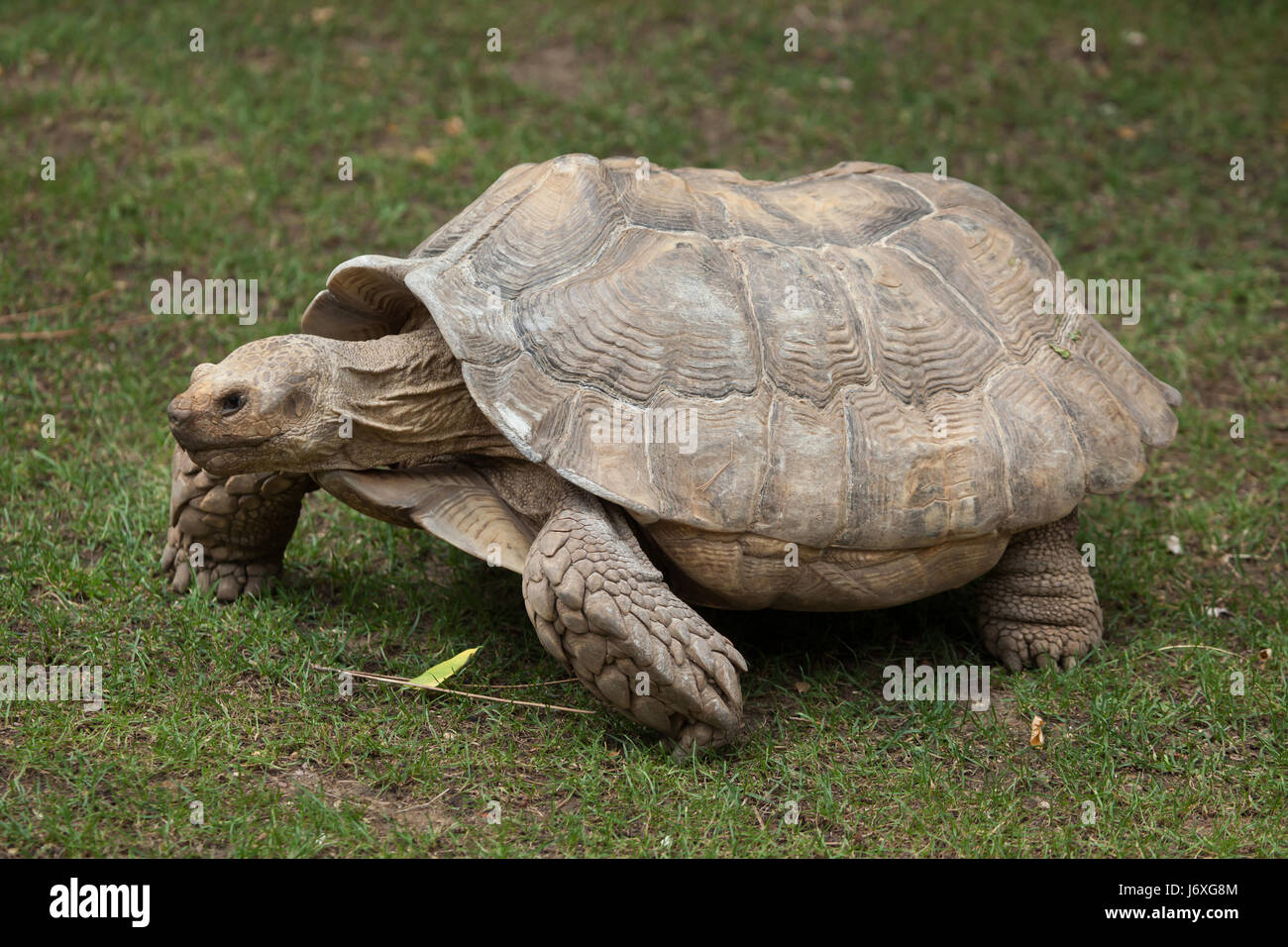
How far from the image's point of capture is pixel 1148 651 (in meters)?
4.89

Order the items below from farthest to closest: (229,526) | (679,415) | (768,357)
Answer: (229,526) < (768,357) < (679,415)

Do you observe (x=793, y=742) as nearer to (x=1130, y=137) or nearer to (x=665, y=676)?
(x=665, y=676)

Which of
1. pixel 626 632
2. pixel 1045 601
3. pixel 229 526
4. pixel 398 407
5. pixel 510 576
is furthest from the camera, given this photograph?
pixel 510 576

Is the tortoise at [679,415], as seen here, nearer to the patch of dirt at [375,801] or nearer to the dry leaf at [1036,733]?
the dry leaf at [1036,733]

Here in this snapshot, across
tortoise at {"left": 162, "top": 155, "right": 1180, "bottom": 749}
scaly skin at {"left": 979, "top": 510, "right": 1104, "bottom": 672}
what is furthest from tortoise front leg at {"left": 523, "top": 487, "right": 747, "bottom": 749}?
scaly skin at {"left": 979, "top": 510, "right": 1104, "bottom": 672}

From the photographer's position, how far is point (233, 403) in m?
4.12

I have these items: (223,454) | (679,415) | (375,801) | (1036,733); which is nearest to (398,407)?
(223,454)

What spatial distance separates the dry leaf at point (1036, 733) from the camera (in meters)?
4.36

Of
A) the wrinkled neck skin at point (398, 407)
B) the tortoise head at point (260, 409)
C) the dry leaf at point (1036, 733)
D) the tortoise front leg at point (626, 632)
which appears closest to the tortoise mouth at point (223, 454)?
the tortoise head at point (260, 409)

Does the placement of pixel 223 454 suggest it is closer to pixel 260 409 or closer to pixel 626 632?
pixel 260 409

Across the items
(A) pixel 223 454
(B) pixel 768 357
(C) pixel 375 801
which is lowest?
(C) pixel 375 801

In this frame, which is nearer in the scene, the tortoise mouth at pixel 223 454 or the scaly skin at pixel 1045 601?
the tortoise mouth at pixel 223 454

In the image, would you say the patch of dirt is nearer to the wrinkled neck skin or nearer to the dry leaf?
the wrinkled neck skin

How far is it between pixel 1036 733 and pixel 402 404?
7.59 ft
